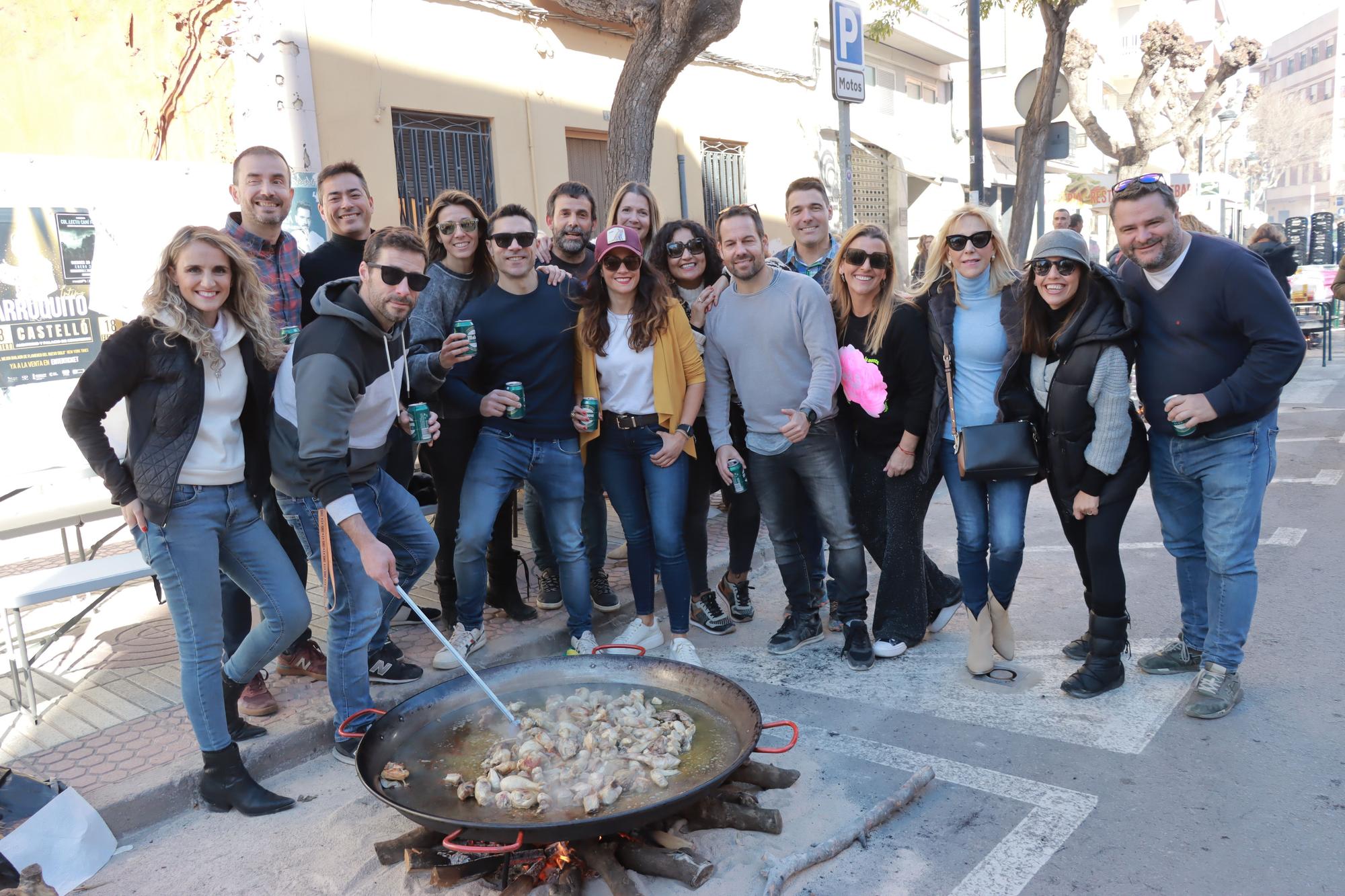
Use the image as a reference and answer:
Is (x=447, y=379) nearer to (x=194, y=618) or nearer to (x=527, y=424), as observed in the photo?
(x=527, y=424)

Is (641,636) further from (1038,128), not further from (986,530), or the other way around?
(1038,128)

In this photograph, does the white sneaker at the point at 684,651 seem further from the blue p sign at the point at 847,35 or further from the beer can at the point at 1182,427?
the blue p sign at the point at 847,35

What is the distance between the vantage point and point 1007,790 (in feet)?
11.3

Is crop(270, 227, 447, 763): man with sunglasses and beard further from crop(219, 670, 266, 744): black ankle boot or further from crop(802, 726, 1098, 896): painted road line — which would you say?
crop(802, 726, 1098, 896): painted road line

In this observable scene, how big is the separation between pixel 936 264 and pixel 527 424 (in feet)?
6.64

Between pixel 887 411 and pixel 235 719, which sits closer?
pixel 235 719

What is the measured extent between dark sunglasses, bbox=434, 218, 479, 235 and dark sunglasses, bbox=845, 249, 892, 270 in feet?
5.99

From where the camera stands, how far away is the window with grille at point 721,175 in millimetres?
14109

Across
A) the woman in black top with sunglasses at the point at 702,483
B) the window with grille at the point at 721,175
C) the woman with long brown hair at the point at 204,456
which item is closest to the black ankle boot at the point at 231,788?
the woman with long brown hair at the point at 204,456

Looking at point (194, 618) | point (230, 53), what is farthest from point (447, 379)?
point (230, 53)

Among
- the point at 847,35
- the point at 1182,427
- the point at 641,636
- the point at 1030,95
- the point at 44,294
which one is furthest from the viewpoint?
the point at 1030,95

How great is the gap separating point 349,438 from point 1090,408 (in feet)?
9.75

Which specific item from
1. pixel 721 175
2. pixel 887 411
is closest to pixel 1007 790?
pixel 887 411

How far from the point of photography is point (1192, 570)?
4.27 meters
